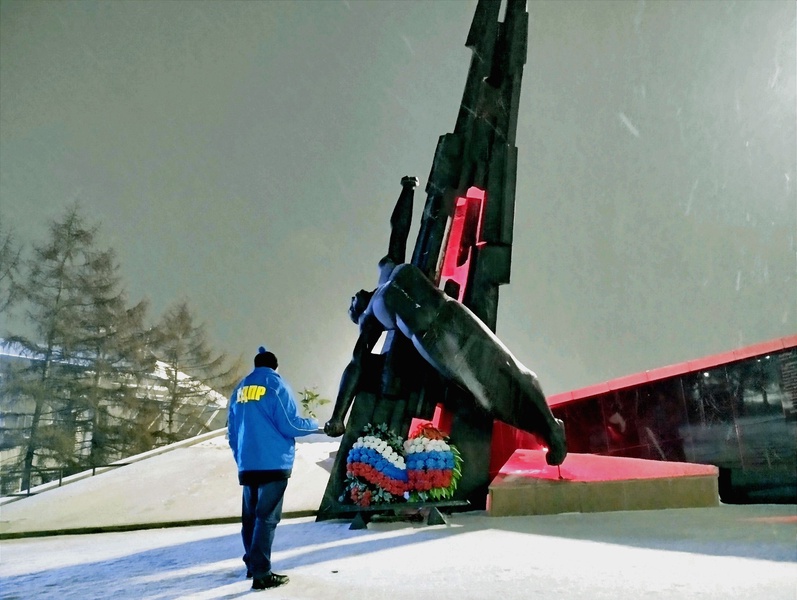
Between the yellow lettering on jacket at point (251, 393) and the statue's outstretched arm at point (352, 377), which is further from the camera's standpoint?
the statue's outstretched arm at point (352, 377)

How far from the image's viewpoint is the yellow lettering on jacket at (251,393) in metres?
3.69

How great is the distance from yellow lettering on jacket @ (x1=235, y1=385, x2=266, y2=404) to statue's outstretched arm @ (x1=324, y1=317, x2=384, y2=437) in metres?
2.98

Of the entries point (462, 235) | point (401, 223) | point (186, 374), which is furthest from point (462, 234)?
point (186, 374)

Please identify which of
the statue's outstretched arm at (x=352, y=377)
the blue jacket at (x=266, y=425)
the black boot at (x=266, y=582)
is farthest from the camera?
the statue's outstretched arm at (x=352, y=377)

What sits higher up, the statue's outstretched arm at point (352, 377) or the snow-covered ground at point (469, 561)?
the statue's outstretched arm at point (352, 377)

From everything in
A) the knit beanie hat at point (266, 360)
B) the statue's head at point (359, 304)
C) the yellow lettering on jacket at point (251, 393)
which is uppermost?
the statue's head at point (359, 304)

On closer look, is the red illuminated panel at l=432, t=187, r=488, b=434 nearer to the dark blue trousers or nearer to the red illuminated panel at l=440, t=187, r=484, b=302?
the red illuminated panel at l=440, t=187, r=484, b=302

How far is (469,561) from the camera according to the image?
408 cm

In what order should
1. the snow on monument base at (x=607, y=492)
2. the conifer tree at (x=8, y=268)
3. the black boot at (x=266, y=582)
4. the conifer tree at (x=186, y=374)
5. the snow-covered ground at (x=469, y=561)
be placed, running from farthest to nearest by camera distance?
1. the conifer tree at (x=186, y=374)
2. the conifer tree at (x=8, y=268)
3. the snow on monument base at (x=607, y=492)
4. the black boot at (x=266, y=582)
5. the snow-covered ground at (x=469, y=561)

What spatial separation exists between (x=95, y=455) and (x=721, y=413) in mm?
21578

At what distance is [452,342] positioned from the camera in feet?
22.7

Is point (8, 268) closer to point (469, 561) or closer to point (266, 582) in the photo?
point (266, 582)

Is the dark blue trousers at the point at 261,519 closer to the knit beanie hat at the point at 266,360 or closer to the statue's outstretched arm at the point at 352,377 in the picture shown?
the knit beanie hat at the point at 266,360

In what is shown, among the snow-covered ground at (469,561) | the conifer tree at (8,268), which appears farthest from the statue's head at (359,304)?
the conifer tree at (8,268)
